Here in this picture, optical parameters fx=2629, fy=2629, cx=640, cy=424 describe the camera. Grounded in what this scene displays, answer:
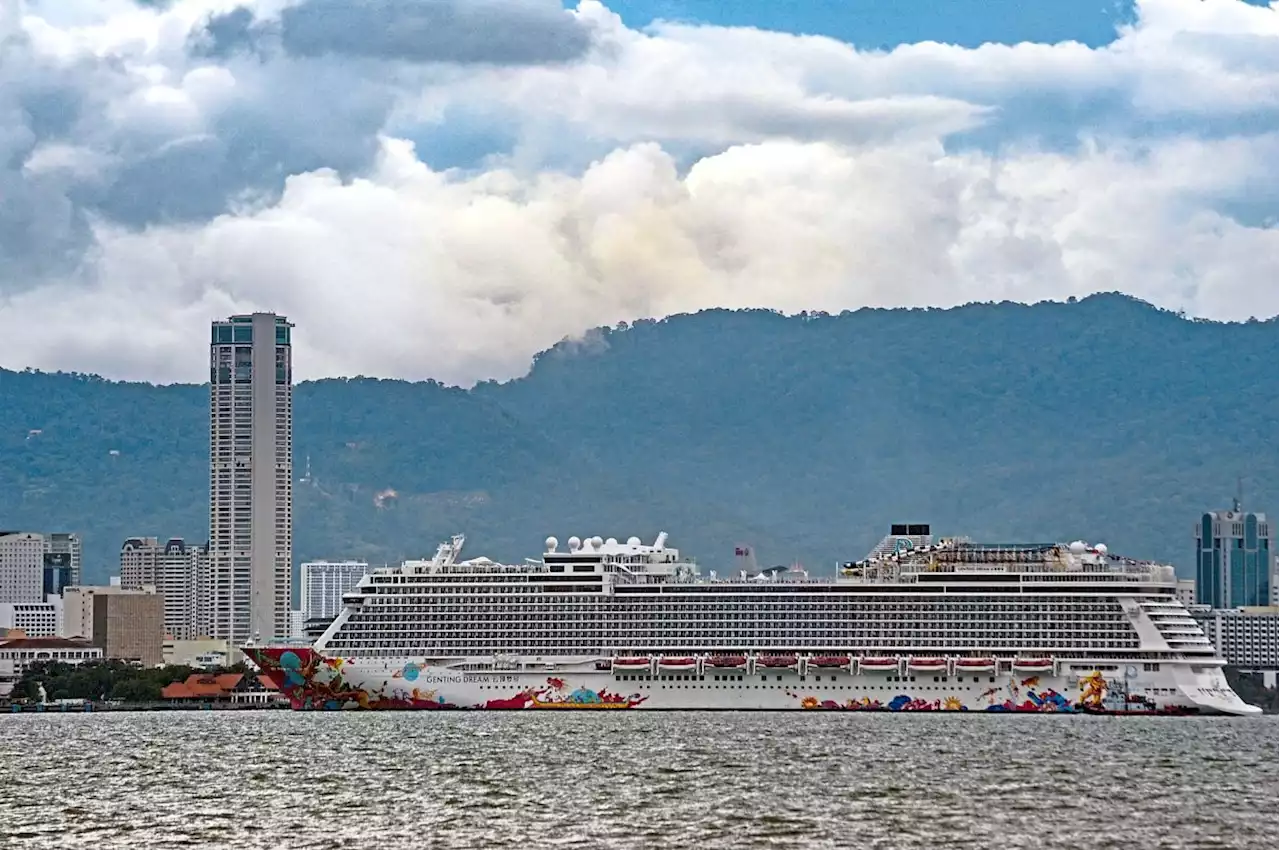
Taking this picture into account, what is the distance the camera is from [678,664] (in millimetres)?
122938

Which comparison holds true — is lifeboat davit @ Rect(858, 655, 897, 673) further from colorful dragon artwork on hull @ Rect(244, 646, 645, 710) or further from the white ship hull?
colorful dragon artwork on hull @ Rect(244, 646, 645, 710)

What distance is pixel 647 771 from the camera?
7512 centimetres

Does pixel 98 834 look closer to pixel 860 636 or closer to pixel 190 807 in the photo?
pixel 190 807

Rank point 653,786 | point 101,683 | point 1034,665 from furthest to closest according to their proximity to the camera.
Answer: point 101,683, point 1034,665, point 653,786

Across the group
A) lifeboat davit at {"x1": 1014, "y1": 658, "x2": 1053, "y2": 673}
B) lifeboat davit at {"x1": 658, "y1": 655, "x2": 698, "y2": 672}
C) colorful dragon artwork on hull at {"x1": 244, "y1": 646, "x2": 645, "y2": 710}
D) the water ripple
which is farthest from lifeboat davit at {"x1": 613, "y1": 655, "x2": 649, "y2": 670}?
lifeboat davit at {"x1": 1014, "y1": 658, "x2": 1053, "y2": 673}

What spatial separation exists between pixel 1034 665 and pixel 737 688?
13.7m

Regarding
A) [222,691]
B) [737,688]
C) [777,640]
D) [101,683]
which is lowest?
[222,691]

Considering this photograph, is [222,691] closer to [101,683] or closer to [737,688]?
[101,683]

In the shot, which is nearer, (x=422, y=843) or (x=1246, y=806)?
(x=422, y=843)

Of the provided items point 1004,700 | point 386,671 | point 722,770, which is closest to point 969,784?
point 722,770

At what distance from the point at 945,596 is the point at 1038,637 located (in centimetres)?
480

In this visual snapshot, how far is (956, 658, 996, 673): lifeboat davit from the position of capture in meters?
120

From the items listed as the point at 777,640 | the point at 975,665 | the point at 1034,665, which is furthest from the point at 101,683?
the point at 1034,665

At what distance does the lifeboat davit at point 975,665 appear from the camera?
395 ft
